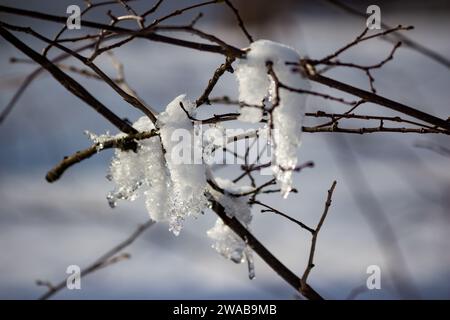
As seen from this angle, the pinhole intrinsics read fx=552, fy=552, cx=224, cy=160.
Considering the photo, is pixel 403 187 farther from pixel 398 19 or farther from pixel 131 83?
pixel 131 83

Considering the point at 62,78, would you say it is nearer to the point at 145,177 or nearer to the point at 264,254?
the point at 145,177

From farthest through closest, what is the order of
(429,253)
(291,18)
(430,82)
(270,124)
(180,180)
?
1. (291,18)
2. (430,82)
3. (429,253)
4. (180,180)
5. (270,124)

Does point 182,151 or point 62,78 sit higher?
point 62,78

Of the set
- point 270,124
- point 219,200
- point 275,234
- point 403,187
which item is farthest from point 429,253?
point 270,124

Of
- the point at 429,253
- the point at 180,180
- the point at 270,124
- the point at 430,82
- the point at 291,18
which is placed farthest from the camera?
the point at 291,18

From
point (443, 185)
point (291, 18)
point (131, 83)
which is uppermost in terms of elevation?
point (291, 18)

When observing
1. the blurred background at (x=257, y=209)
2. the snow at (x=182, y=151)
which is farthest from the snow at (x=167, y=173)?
the blurred background at (x=257, y=209)

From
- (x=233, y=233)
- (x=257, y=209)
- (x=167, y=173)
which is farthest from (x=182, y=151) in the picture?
(x=257, y=209)
